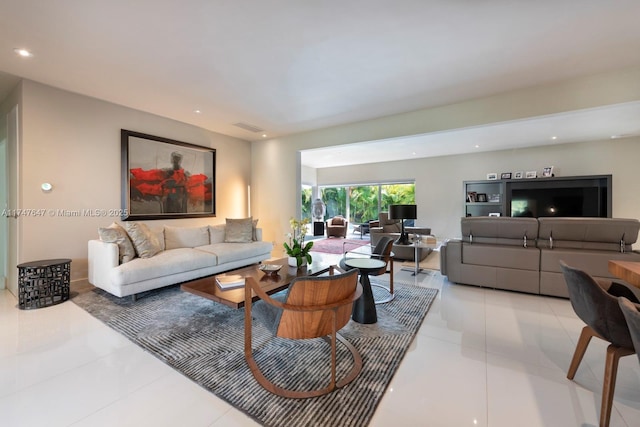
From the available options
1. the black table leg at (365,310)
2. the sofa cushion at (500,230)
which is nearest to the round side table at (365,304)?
the black table leg at (365,310)

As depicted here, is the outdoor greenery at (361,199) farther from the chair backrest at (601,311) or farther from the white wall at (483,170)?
the chair backrest at (601,311)

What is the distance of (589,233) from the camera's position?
3250mm

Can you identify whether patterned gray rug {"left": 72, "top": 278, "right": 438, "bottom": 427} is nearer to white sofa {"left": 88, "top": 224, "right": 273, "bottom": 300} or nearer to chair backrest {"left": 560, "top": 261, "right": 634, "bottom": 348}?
white sofa {"left": 88, "top": 224, "right": 273, "bottom": 300}

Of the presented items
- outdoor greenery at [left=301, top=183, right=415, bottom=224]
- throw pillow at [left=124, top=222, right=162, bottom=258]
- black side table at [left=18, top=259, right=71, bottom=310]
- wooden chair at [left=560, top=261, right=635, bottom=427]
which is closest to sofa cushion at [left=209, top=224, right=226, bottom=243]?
throw pillow at [left=124, top=222, right=162, bottom=258]

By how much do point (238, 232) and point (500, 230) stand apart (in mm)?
4308

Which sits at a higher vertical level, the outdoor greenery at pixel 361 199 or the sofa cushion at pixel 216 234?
the outdoor greenery at pixel 361 199

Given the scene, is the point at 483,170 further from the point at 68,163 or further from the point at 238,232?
the point at 68,163

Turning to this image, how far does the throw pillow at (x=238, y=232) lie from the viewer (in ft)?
16.1

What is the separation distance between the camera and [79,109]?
364 cm

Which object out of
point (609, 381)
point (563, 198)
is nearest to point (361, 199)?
point (563, 198)

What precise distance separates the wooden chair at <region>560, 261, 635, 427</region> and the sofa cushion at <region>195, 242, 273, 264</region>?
159 inches

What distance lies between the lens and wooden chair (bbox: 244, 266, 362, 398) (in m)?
1.62

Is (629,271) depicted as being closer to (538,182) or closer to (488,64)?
(488,64)

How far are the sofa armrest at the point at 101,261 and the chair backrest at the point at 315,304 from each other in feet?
8.89
